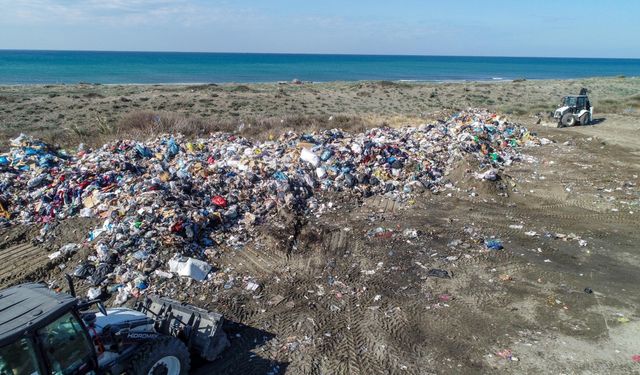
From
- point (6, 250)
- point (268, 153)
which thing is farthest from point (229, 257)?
point (268, 153)

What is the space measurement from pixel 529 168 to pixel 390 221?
6449 mm

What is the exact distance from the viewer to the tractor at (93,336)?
3.34m

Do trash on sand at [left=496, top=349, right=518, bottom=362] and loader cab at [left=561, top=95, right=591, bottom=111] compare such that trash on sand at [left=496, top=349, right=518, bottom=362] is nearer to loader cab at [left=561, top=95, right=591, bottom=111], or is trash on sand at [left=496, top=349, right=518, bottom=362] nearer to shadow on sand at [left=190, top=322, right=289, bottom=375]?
shadow on sand at [left=190, top=322, right=289, bottom=375]

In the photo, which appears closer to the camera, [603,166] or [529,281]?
[529,281]

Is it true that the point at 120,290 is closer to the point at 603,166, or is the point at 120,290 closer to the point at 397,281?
the point at 397,281

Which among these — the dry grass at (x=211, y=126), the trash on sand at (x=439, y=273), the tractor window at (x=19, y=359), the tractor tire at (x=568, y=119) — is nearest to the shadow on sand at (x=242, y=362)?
the tractor window at (x=19, y=359)

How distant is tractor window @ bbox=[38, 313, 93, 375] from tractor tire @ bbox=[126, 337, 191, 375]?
532mm


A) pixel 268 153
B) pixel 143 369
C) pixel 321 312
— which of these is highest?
pixel 268 153

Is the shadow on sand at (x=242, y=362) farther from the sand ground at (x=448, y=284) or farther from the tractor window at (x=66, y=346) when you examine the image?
the tractor window at (x=66, y=346)

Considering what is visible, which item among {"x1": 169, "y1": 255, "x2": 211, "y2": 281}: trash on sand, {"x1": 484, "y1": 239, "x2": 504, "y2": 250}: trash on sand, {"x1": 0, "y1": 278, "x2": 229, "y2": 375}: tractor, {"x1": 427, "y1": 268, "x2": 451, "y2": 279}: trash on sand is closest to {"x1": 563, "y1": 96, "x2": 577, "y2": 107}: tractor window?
{"x1": 484, "y1": 239, "x2": 504, "y2": 250}: trash on sand

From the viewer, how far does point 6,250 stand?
8.27m

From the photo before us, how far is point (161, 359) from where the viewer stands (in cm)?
460

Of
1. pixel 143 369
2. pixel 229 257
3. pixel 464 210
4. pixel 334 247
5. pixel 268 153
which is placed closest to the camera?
pixel 143 369

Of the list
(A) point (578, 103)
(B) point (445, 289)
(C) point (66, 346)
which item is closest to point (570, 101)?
(A) point (578, 103)
